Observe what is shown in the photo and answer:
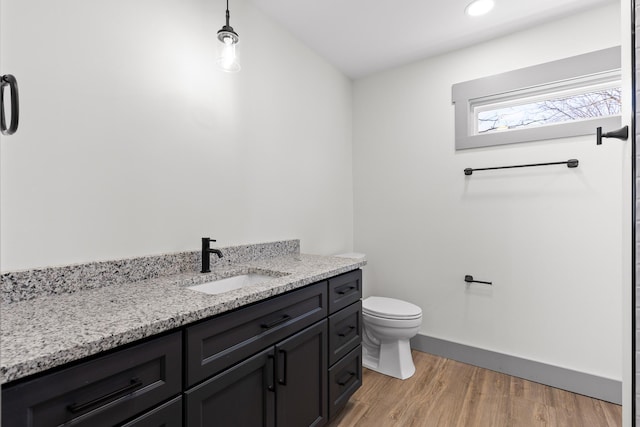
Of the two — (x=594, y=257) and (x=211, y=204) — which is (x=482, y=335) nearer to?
(x=594, y=257)

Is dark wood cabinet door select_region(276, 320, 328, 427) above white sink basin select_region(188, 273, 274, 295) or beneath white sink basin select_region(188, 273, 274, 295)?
beneath

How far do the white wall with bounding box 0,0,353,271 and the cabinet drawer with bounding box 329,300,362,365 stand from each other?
0.71 metres

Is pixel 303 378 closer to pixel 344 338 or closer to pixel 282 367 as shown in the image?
pixel 282 367

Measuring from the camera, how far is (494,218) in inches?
90.6

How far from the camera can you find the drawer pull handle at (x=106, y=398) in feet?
2.28

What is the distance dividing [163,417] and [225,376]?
0.70ft

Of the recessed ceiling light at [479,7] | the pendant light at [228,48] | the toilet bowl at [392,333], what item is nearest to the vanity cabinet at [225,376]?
the toilet bowl at [392,333]

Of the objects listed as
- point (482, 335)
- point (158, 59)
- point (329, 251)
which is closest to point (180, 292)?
point (158, 59)

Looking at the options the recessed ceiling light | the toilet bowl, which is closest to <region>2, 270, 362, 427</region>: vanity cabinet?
the toilet bowl

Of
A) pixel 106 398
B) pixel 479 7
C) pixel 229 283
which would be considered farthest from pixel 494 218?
pixel 106 398

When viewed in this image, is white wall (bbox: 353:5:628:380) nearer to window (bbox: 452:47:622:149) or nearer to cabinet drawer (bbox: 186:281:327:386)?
window (bbox: 452:47:622:149)

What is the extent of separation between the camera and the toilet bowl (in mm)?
2164

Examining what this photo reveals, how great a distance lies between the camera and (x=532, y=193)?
2.15 meters

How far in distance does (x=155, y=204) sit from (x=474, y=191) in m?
2.19
